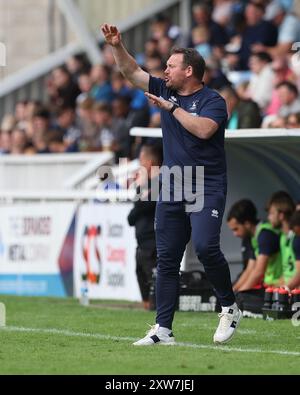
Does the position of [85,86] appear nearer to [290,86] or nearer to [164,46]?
[164,46]

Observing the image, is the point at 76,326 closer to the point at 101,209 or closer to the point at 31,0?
the point at 101,209

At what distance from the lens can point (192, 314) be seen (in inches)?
538

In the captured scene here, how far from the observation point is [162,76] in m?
17.6

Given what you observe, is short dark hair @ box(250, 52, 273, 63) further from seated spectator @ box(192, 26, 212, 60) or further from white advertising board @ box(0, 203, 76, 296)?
white advertising board @ box(0, 203, 76, 296)

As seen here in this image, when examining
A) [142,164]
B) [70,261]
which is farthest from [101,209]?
[142,164]

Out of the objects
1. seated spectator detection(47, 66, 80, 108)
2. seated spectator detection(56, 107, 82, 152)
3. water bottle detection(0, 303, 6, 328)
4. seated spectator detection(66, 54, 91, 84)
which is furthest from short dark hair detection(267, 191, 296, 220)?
seated spectator detection(66, 54, 91, 84)

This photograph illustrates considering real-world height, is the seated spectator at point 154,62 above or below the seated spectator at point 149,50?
below

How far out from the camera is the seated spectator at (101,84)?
21.9 m

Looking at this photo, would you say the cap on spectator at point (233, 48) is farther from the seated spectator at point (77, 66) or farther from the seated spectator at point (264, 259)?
the seated spectator at point (264, 259)

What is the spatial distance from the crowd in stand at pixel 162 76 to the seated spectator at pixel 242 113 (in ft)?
0.04

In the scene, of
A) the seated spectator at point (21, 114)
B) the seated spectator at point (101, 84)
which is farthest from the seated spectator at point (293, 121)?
the seated spectator at point (21, 114)

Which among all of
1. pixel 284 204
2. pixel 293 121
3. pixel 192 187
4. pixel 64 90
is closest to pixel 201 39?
pixel 64 90

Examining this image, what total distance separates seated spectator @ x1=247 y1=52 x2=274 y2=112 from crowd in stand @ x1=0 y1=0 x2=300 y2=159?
0.01m

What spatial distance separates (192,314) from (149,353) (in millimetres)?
4236
